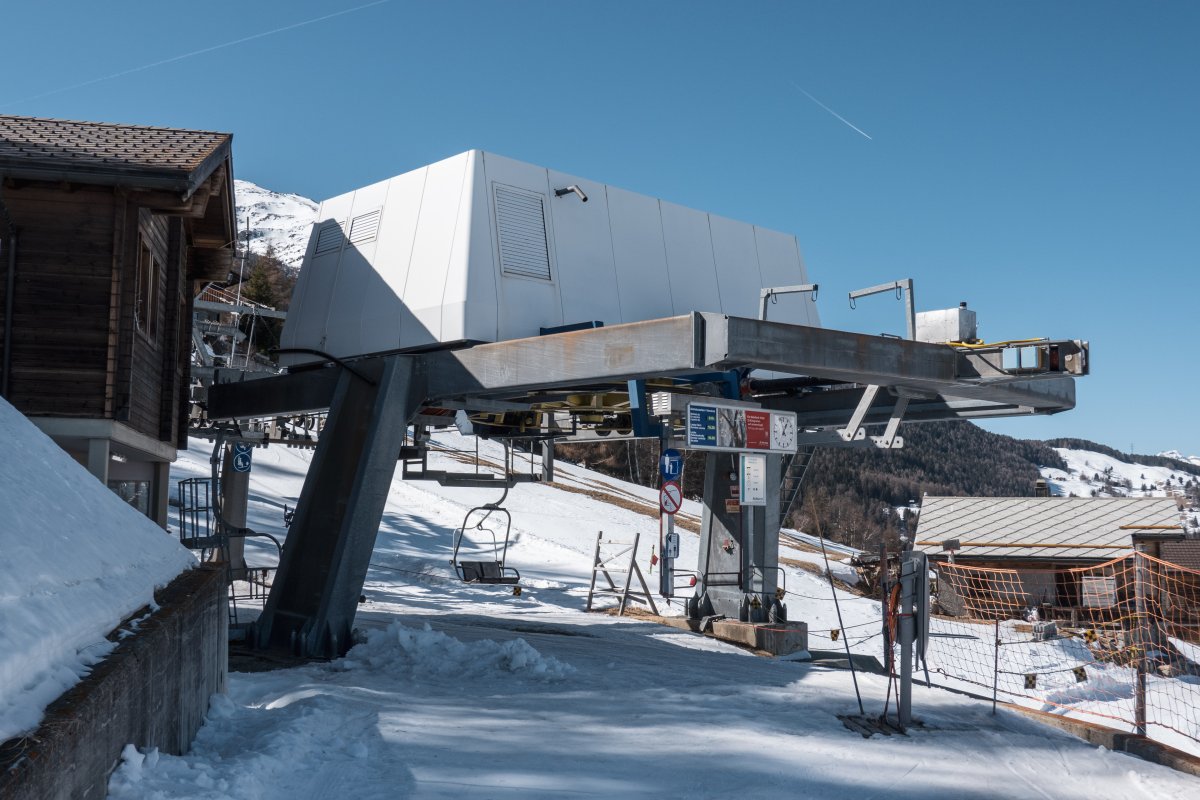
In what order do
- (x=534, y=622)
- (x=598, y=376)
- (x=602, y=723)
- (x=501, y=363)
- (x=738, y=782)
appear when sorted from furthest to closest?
1. (x=534, y=622)
2. (x=501, y=363)
3. (x=598, y=376)
4. (x=602, y=723)
5. (x=738, y=782)

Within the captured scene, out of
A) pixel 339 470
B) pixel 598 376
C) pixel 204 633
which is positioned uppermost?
pixel 598 376

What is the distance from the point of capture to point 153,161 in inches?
451

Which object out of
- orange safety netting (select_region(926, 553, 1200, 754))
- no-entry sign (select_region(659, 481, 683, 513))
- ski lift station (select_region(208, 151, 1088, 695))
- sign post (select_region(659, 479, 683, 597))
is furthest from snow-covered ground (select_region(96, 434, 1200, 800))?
ski lift station (select_region(208, 151, 1088, 695))

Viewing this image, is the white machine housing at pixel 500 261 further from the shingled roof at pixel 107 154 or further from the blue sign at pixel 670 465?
the shingled roof at pixel 107 154

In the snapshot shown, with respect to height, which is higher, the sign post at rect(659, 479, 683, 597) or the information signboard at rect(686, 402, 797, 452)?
the information signboard at rect(686, 402, 797, 452)

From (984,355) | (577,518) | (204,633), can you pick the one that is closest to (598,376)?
(984,355)

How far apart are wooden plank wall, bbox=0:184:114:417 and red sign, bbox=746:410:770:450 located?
8406 millimetres

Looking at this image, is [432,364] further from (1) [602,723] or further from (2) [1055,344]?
(2) [1055,344]

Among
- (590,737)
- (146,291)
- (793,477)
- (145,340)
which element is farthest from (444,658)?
(793,477)

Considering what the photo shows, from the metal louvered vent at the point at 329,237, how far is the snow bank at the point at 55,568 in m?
9.53

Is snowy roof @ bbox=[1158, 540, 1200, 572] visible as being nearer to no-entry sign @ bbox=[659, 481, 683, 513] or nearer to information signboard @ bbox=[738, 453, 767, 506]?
information signboard @ bbox=[738, 453, 767, 506]

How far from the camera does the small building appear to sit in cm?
3231

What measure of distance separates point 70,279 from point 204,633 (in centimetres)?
591

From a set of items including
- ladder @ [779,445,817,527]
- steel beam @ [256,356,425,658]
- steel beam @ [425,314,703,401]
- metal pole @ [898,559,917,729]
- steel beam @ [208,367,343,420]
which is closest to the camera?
metal pole @ [898,559,917,729]
